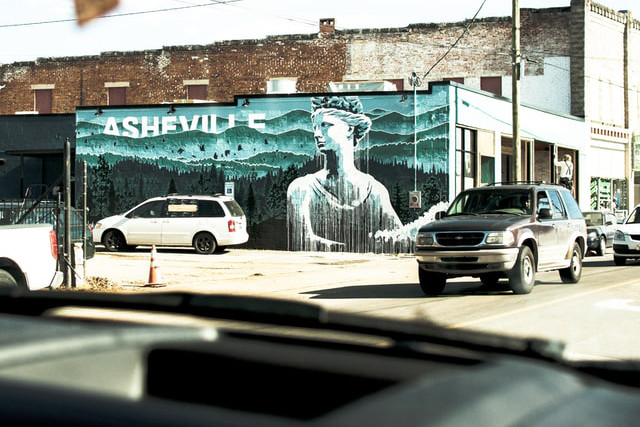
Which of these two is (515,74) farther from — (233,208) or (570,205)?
(570,205)

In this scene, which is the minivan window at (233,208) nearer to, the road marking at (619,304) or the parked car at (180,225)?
the parked car at (180,225)

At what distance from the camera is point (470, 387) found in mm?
1222

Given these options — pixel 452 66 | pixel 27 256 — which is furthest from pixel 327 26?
pixel 27 256

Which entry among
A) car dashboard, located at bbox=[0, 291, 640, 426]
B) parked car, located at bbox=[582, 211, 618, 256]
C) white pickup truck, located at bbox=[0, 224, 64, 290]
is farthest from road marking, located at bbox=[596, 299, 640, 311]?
parked car, located at bbox=[582, 211, 618, 256]

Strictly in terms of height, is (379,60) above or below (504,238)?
above

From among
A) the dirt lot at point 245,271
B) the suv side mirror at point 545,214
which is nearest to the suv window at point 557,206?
the suv side mirror at point 545,214

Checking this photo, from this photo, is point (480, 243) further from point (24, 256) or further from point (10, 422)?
point (10, 422)

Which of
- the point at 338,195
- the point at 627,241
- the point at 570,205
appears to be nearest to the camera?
the point at 570,205

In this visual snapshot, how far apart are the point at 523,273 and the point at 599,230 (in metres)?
14.2

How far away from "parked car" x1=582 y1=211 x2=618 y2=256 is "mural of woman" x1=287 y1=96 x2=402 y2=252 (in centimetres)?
601

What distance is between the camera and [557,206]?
16.9m

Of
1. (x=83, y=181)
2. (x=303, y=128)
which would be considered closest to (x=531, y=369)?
(x=83, y=181)

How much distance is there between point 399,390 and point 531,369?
0.25 metres

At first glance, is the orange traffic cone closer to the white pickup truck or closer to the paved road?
the paved road
